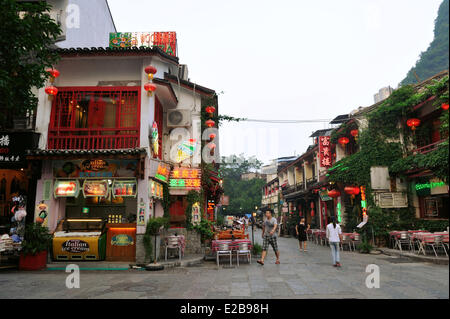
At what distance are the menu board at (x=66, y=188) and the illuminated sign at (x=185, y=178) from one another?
3873 millimetres

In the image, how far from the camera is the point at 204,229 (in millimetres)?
13547

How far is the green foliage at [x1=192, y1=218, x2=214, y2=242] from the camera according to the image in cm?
1354

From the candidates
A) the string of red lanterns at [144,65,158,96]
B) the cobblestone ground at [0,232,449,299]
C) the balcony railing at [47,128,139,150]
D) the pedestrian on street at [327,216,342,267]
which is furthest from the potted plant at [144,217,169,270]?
the pedestrian on street at [327,216,342,267]

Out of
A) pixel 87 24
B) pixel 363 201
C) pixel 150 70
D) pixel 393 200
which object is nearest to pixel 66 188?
pixel 150 70

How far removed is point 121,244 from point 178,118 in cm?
636

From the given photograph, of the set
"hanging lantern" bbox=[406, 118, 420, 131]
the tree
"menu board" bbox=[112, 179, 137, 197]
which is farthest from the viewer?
"hanging lantern" bbox=[406, 118, 420, 131]

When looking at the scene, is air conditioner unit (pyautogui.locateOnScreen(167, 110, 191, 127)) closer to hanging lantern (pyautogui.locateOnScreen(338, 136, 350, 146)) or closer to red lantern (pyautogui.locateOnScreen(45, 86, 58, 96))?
red lantern (pyautogui.locateOnScreen(45, 86, 58, 96))

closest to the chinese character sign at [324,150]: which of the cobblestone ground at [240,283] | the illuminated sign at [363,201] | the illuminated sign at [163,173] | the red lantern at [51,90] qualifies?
the illuminated sign at [363,201]

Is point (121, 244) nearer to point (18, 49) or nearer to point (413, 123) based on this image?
point (18, 49)

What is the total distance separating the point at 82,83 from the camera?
13.1 m

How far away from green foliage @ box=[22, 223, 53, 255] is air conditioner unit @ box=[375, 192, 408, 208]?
48.9 feet
